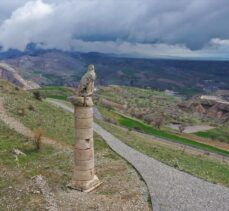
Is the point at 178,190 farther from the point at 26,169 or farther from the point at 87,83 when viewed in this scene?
the point at 26,169

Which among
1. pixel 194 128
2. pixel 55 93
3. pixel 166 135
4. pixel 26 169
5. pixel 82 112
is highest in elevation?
pixel 82 112

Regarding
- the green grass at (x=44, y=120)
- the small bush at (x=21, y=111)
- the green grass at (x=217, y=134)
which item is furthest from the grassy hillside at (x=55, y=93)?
the small bush at (x=21, y=111)

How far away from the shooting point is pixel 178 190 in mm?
26453

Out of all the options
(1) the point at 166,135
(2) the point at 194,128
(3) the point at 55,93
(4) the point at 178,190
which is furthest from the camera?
(3) the point at 55,93

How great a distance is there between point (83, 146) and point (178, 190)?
22.7ft

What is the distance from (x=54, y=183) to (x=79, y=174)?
78.2 inches

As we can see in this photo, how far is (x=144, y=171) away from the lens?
1223 inches

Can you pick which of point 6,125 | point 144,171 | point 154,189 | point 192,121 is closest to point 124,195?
point 154,189

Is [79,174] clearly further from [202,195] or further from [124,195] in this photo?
[202,195]

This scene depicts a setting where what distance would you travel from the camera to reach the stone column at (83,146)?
81.5 feet

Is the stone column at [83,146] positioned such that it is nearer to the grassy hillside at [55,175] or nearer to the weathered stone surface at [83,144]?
the weathered stone surface at [83,144]

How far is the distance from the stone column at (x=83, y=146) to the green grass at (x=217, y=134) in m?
85.9

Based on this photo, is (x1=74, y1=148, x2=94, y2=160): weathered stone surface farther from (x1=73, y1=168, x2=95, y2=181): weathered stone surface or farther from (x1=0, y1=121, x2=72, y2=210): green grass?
(x1=0, y1=121, x2=72, y2=210): green grass

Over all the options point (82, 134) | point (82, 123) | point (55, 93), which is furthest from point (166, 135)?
point (55, 93)
